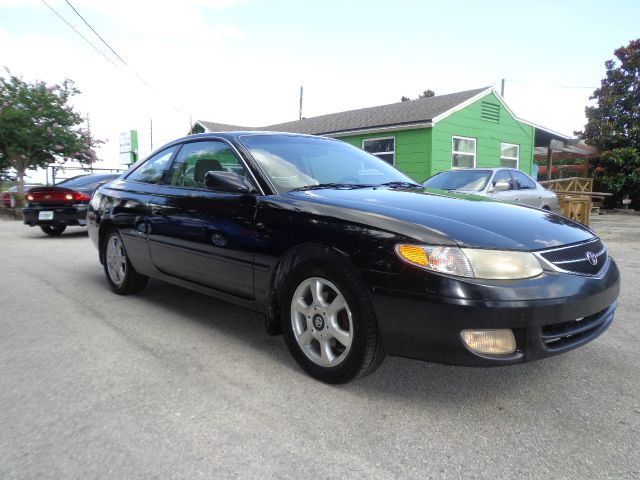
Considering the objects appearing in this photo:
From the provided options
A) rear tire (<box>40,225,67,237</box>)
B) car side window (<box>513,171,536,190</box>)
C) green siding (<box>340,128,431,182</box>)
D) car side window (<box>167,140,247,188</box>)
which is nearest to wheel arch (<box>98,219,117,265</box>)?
car side window (<box>167,140,247,188</box>)

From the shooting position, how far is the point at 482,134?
55.8 ft

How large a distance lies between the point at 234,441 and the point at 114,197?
10.8ft

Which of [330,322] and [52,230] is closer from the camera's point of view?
[330,322]

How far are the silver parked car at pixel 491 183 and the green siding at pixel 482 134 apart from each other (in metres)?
5.20

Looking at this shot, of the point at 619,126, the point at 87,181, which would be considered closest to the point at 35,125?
the point at 87,181

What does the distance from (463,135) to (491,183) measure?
7.95 metres

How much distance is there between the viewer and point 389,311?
2369 millimetres

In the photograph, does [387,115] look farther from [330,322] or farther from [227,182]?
[330,322]

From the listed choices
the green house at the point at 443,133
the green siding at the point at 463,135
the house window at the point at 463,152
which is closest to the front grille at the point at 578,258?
the green siding at the point at 463,135

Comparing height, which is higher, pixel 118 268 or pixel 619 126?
pixel 619 126

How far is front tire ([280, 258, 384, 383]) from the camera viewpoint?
2.47 meters

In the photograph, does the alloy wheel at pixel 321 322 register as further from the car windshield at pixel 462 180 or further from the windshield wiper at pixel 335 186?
the car windshield at pixel 462 180

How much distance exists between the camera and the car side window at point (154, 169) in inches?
168

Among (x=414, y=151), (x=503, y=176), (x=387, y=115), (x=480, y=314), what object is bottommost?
(x=480, y=314)
